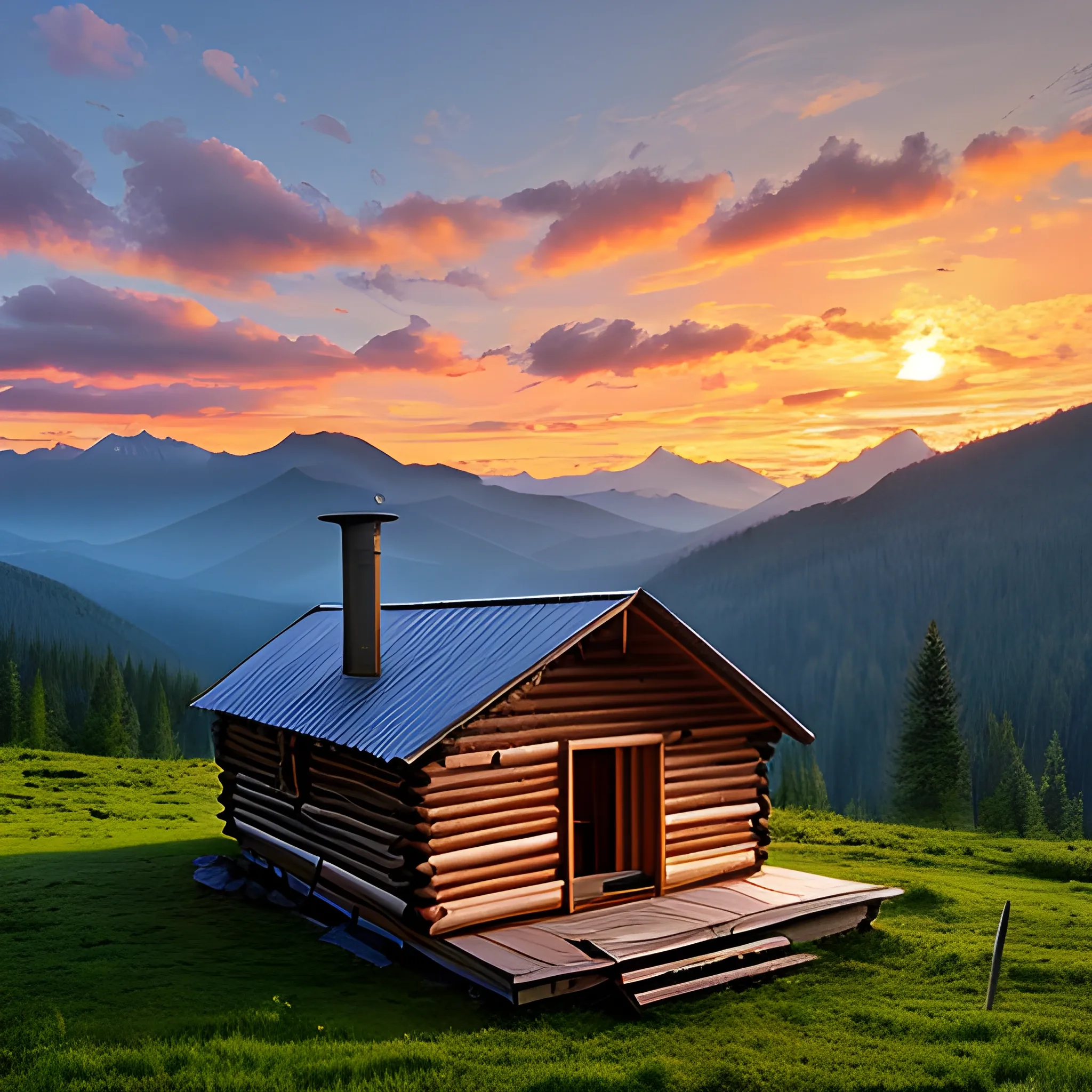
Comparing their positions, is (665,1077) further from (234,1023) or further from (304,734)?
(304,734)

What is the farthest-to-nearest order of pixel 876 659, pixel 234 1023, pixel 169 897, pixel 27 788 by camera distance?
pixel 876 659 < pixel 27 788 < pixel 169 897 < pixel 234 1023

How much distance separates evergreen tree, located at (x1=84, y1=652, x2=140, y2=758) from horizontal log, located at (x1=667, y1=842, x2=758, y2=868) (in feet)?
193

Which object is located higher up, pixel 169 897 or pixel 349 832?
pixel 349 832

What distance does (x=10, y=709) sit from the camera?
63.9m

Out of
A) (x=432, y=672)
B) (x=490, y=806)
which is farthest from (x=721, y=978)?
(x=432, y=672)

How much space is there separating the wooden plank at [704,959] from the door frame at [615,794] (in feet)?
5.72

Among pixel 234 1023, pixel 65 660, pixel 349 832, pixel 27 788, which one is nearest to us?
pixel 234 1023

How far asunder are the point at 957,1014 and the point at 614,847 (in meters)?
6.22

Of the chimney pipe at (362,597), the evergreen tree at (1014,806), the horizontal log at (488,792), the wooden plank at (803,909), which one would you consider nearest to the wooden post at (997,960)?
the wooden plank at (803,909)

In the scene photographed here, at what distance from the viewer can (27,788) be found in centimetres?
3284

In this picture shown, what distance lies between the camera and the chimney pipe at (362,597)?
657 inches

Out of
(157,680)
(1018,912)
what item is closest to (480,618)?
(1018,912)

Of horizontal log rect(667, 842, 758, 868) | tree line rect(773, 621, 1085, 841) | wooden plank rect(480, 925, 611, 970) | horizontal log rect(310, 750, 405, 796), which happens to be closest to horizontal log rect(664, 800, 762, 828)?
horizontal log rect(667, 842, 758, 868)

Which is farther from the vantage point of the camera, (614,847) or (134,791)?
(134,791)
